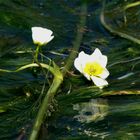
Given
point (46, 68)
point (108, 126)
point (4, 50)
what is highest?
point (4, 50)

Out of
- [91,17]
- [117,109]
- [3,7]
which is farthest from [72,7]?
[117,109]

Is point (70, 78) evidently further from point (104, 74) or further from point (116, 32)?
point (116, 32)

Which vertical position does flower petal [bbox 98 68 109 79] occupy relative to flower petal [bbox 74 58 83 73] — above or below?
below

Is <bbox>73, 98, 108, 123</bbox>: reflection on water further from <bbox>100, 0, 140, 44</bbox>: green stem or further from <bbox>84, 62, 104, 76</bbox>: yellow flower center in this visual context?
<bbox>100, 0, 140, 44</bbox>: green stem

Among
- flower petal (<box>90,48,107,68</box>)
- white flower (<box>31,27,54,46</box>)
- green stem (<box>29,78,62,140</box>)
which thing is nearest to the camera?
green stem (<box>29,78,62,140</box>)

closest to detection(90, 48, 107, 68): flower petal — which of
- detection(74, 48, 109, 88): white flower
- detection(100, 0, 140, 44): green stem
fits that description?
detection(74, 48, 109, 88): white flower

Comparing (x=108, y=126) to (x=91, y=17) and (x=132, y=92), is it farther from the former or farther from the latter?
(x=91, y=17)

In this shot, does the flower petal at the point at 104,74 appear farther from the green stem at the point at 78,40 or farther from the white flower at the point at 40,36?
the white flower at the point at 40,36

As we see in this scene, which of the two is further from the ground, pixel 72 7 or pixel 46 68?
pixel 72 7
